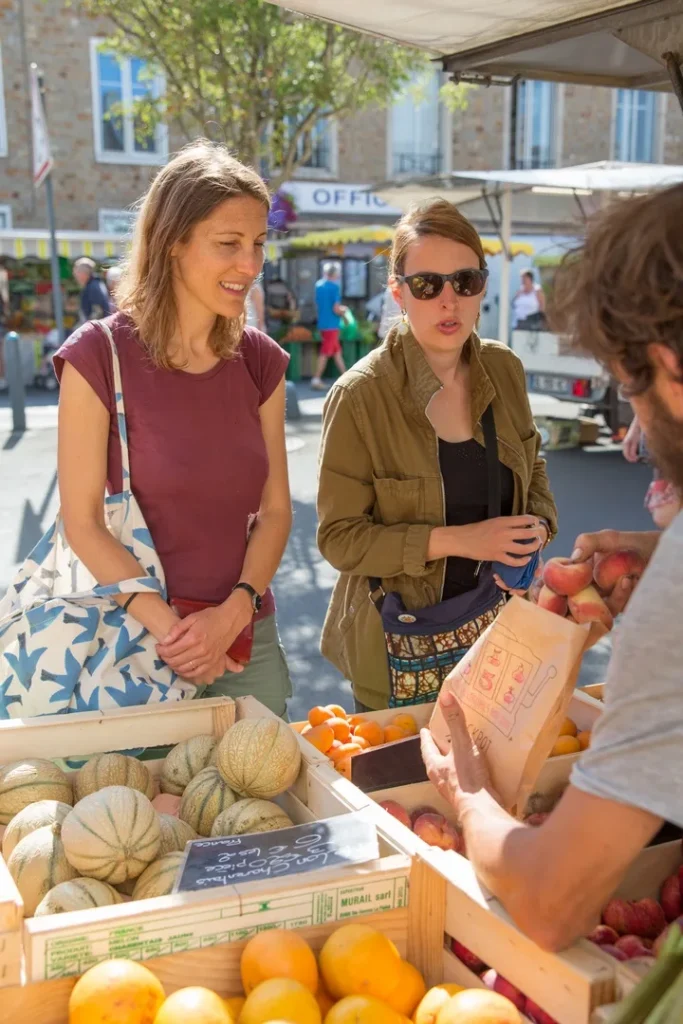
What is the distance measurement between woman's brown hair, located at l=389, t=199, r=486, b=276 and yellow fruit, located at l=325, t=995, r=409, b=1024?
1.87 metres

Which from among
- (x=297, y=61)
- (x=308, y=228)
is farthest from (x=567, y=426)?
(x=308, y=228)

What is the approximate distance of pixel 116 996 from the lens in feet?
4.56

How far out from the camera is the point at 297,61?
13180 mm

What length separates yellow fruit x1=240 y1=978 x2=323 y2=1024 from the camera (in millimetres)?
1419

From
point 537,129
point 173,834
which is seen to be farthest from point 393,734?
point 537,129

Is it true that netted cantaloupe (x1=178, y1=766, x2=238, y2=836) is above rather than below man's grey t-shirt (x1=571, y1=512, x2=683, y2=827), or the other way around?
below

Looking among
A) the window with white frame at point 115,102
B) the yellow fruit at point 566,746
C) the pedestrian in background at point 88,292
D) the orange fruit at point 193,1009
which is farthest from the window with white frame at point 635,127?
the orange fruit at point 193,1009

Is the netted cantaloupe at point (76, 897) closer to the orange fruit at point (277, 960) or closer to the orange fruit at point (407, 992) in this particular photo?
the orange fruit at point (277, 960)

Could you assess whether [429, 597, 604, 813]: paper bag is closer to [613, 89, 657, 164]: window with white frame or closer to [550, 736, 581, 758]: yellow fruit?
[550, 736, 581, 758]: yellow fruit

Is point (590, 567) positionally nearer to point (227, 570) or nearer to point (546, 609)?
point (546, 609)

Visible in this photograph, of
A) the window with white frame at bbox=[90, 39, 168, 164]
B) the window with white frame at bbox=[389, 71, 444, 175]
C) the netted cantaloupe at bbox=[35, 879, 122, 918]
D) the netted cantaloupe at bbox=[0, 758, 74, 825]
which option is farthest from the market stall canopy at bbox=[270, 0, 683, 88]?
the window with white frame at bbox=[389, 71, 444, 175]

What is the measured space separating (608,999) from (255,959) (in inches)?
19.3

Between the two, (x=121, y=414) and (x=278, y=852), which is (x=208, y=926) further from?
(x=121, y=414)

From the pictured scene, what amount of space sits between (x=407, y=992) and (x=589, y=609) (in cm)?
67
